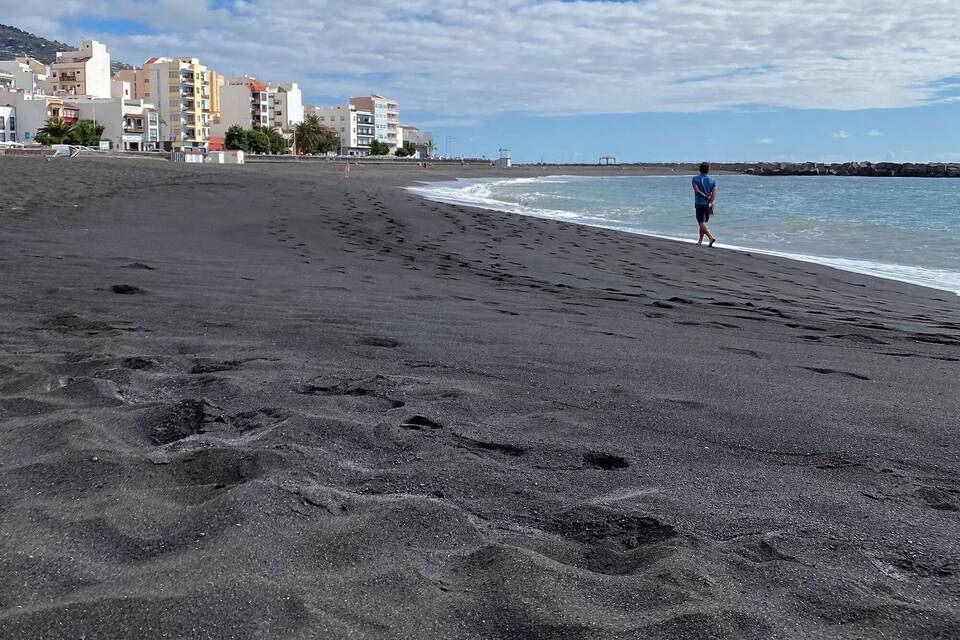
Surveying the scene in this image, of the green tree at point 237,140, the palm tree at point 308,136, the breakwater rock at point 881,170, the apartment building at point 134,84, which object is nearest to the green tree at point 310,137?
the palm tree at point 308,136

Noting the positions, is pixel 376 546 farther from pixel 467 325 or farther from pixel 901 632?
pixel 467 325

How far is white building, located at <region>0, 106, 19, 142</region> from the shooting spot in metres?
76.4

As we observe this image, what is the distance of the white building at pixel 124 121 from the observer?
83.2 m

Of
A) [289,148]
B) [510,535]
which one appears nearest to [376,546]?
[510,535]

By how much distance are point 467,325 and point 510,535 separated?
9.23 ft

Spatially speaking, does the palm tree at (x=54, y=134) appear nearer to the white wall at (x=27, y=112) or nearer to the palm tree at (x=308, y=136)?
the white wall at (x=27, y=112)

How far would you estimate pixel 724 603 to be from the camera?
6.06 ft

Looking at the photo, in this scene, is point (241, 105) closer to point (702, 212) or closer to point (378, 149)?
point (378, 149)

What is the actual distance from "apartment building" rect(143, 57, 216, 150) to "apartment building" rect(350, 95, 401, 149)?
40741mm

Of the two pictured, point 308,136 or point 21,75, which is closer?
point 308,136

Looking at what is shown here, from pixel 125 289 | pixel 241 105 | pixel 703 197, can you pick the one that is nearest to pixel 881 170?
pixel 241 105

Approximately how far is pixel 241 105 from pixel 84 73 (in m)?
18.5

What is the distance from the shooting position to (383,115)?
449 feet

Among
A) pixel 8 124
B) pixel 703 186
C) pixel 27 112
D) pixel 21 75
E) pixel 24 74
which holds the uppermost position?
pixel 24 74
